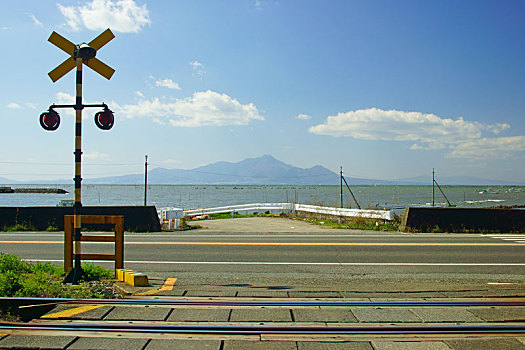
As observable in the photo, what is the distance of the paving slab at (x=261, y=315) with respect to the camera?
556 cm

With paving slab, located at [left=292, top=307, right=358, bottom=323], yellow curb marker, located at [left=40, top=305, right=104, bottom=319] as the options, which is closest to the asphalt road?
paving slab, located at [left=292, top=307, right=358, bottom=323]

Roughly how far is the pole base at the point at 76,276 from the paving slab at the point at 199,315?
2.67m

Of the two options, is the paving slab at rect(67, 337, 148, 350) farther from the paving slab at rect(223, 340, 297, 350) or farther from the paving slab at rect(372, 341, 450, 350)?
the paving slab at rect(372, 341, 450, 350)

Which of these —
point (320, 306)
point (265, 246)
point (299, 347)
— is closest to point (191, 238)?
point (265, 246)

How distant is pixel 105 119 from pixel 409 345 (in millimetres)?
6652

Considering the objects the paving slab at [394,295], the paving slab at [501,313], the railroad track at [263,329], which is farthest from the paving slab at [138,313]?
the paving slab at [501,313]

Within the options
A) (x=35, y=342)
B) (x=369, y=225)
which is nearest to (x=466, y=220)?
(x=369, y=225)

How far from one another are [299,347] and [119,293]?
Result: 3.50 metres

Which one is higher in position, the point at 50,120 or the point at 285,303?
the point at 50,120

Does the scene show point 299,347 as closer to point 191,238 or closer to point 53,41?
point 53,41

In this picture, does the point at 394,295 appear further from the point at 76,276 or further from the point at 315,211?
the point at 315,211

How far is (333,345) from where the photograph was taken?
189 inches

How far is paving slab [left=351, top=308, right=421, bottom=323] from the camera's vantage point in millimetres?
5588

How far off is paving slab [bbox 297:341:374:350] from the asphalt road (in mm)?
2717
